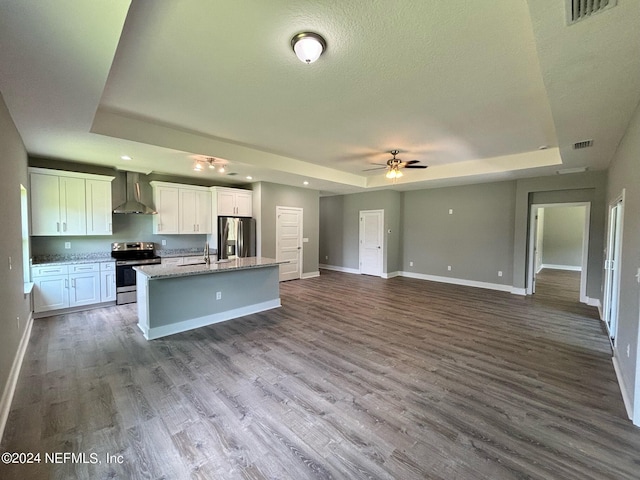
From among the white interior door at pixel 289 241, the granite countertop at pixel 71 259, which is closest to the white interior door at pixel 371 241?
the white interior door at pixel 289 241

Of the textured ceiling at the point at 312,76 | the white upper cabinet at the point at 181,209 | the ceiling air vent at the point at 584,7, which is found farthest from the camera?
the white upper cabinet at the point at 181,209

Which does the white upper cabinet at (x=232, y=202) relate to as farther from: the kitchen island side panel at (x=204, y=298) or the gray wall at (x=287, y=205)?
the kitchen island side panel at (x=204, y=298)

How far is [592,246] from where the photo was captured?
547cm

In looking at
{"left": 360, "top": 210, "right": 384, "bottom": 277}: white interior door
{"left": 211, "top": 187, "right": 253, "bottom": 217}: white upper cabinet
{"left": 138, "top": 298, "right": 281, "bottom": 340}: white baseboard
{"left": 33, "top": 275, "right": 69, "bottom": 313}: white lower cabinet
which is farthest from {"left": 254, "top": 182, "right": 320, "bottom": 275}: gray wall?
{"left": 33, "top": 275, "right": 69, "bottom": 313}: white lower cabinet

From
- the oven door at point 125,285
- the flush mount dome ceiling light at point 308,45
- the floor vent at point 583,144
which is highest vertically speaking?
the flush mount dome ceiling light at point 308,45

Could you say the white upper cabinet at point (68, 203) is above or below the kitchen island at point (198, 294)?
above

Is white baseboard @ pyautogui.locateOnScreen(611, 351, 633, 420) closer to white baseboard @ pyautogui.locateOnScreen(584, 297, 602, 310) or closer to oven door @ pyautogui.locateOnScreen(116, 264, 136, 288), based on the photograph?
white baseboard @ pyautogui.locateOnScreen(584, 297, 602, 310)

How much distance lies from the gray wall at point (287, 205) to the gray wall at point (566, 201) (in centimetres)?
505

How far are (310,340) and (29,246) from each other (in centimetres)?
468

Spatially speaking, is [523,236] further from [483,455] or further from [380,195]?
[483,455]

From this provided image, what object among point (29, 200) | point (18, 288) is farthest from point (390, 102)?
point (29, 200)

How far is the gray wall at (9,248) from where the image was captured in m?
2.38

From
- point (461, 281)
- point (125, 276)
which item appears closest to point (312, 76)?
point (125, 276)

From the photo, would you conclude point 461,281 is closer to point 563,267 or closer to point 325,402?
point 563,267
